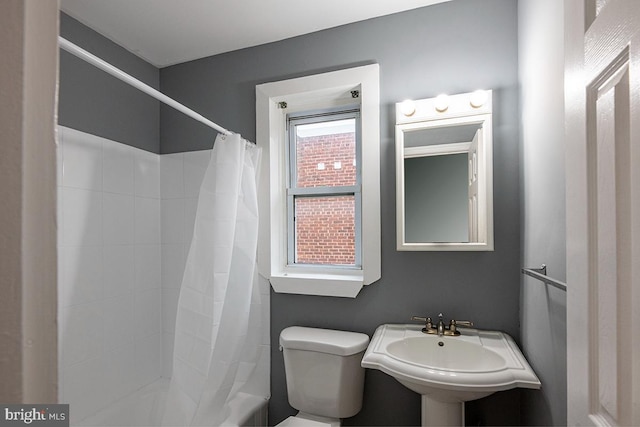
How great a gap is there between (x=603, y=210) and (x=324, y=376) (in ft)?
4.57

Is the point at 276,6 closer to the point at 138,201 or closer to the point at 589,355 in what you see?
the point at 138,201

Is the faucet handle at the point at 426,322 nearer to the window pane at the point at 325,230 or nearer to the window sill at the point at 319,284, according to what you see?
the window sill at the point at 319,284

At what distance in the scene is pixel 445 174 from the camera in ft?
5.24

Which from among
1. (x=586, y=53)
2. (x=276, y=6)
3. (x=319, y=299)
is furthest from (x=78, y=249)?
(x=586, y=53)

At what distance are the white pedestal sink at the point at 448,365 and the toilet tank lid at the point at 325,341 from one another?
0.12 m

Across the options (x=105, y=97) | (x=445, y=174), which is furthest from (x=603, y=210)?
(x=105, y=97)

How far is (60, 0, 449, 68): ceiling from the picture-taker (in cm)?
162

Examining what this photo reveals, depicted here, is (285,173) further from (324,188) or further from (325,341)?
(325,341)

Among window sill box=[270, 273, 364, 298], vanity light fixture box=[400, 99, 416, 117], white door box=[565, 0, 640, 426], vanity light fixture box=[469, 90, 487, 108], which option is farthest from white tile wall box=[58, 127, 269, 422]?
white door box=[565, 0, 640, 426]

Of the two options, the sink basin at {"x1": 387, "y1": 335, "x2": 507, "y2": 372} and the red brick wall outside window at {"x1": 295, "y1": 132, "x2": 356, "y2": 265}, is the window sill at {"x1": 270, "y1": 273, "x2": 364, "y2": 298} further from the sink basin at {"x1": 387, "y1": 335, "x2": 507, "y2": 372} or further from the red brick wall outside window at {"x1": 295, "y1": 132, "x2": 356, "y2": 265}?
the sink basin at {"x1": 387, "y1": 335, "x2": 507, "y2": 372}

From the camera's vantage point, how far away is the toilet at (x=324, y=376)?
156 centimetres

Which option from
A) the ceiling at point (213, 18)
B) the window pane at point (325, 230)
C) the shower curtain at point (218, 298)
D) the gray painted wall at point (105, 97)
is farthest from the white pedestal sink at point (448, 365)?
the gray painted wall at point (105, 97)

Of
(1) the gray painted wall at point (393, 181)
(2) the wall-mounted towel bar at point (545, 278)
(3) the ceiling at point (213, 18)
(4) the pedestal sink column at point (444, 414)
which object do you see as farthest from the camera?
(3) the ceiling at point (213, 18)

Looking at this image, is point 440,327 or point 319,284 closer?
point 440,327
